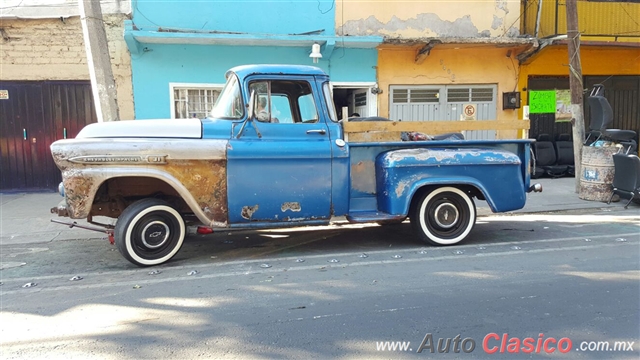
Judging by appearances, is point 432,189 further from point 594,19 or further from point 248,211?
point 594,19

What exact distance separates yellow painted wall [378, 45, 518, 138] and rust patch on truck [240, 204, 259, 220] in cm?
750

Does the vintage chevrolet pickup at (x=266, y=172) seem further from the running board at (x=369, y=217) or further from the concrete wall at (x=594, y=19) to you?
the concrete wall at (x=594, y=19)

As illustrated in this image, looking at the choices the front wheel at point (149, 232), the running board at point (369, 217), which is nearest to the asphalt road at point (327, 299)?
the front wheel at point (149, 232)

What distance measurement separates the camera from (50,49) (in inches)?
413

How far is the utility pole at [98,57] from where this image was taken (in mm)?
7078

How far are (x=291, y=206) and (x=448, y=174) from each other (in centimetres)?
201

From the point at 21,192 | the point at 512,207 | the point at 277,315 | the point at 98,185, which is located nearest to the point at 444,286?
the point at 277,315

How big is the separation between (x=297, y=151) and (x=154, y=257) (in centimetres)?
202

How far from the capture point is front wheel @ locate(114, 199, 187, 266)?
509cm

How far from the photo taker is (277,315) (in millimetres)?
3848

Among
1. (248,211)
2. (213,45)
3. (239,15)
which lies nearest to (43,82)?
(213,45)

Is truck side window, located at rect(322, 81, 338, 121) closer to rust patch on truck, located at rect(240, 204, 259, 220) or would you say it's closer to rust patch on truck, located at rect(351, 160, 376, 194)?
rust patch on truck, located at rect(351, 160, 376, 194)

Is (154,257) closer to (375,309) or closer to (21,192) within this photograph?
(375,309)

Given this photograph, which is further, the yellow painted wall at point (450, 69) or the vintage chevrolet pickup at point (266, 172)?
the yellow painted wall at point (450, 69)
